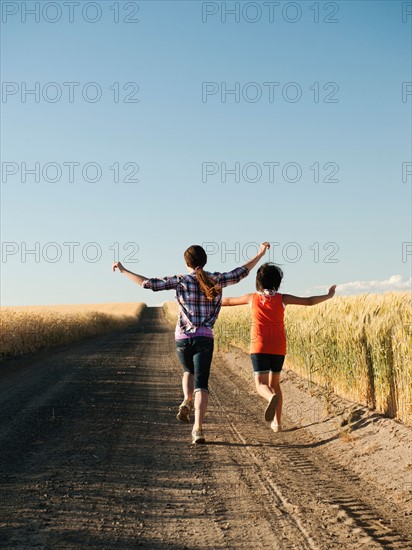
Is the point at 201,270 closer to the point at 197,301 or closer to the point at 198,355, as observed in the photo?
the point at 197,301

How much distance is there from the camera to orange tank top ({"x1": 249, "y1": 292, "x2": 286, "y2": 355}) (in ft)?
26.0

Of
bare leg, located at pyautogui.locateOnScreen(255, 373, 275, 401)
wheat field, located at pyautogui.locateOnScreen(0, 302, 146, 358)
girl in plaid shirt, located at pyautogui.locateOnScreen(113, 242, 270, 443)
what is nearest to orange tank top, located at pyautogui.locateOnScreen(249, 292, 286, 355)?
bare leg, located at pyautogui.locateOnScreen(255, 373, 275, 401)

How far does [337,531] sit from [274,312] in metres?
3.58

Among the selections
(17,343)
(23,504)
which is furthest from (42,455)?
(17,343)

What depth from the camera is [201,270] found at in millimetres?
7535

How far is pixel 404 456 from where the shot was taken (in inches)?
264

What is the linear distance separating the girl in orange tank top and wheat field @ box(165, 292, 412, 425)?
1291 mm

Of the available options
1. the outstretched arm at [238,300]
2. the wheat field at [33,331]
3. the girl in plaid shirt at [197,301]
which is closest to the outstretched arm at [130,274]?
the girl in plaid shirt at [197,301]

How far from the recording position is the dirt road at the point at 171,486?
456cm

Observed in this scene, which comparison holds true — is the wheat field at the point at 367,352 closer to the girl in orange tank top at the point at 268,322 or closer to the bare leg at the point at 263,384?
the girl in orange tank top at the point at 268,322

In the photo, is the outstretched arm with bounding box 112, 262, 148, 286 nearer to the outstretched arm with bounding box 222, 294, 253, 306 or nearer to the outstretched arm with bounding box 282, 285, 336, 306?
the outstretched arm with bounding box 222, 294, 253, 306

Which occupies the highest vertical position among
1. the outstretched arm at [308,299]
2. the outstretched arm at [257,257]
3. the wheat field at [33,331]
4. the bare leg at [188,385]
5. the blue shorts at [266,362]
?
the outstretched arm at [257,257]

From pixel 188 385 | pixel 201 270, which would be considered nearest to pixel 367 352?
pixel 188 385

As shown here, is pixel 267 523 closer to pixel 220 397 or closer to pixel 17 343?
pixel 220 397
